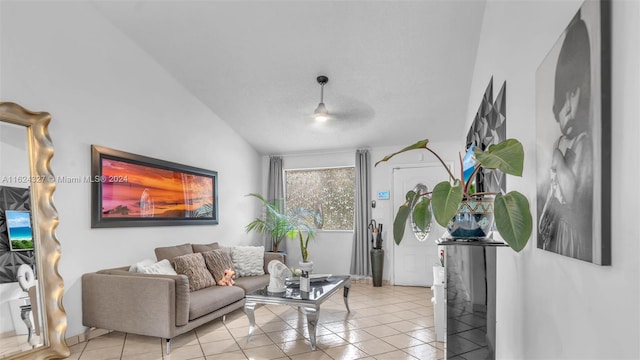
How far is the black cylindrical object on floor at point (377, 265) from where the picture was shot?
5.79 m

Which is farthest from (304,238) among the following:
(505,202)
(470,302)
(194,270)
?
(505,202)

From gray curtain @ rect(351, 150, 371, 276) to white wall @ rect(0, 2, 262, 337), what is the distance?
8.62 ft

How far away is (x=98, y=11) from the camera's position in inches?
144

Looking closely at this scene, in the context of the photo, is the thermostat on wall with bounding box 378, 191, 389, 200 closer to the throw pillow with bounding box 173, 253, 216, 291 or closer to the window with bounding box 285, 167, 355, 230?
the window with bounding box 285, 167, 355, 230

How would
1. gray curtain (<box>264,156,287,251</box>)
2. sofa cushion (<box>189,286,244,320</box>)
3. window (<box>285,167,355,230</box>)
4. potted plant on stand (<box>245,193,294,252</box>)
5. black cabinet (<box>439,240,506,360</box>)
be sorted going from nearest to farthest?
black cabinet (<box>439,240,506,360</box>), sofa cushion (<box>189,286,244,320</box>), potted plant on stand (<box>245,193,294,252</box>), window (<box>285,167,355,230</box>), gray curtain (<box>264,156,287,251</box>)

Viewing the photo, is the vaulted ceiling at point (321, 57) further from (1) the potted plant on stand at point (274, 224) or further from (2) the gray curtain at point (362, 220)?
(1) the potted plant on stand at point (274, 224)

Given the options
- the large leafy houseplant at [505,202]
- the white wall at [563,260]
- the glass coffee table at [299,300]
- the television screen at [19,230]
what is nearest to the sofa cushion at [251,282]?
the glass coffee table at [299,300]

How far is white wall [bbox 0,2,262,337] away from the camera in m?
3.09

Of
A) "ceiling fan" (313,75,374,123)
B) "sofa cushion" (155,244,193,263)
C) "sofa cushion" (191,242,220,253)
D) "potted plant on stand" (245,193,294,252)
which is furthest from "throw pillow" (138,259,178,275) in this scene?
"ceiling fan" (313,75,374,123)

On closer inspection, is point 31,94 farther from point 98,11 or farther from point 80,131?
point 98,11

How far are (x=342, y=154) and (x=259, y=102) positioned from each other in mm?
1941

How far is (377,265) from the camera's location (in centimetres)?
579

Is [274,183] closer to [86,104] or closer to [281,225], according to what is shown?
[281,225]

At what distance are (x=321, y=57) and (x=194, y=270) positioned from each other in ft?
8.98
